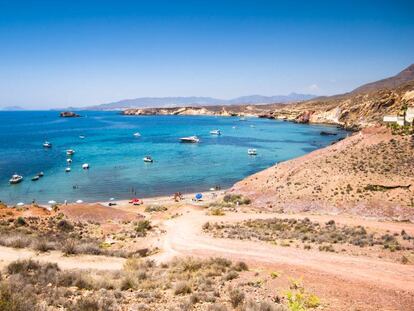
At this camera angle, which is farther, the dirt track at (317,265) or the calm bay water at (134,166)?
the calm bay water at (134,166)

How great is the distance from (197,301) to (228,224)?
17902mm

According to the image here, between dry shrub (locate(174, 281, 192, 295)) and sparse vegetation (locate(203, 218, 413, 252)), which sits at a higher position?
dry shrub (locate(174, 281, 192, 295))

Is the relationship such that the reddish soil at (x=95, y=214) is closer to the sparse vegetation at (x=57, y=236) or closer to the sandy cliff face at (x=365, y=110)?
the sparse vegetation at (x=57, y=236)

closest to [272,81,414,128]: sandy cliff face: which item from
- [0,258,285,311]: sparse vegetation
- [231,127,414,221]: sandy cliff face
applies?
[231,127,414,221]: sandy cliff face

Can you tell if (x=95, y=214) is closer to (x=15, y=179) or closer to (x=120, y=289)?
(x=120, y=289)

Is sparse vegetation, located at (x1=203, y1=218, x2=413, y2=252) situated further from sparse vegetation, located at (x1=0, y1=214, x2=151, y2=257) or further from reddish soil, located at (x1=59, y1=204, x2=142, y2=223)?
reddish soil, located at (x1=59, y1=204, x2=142, y2=223)

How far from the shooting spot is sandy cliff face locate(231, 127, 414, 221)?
3588cm

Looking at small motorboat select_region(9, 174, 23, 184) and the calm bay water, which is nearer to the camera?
the calm bay water

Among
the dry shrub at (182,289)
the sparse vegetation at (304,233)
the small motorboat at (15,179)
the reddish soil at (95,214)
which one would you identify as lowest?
the small motorboat at (15,179)

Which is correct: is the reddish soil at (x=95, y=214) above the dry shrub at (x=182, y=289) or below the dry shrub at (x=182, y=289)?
below

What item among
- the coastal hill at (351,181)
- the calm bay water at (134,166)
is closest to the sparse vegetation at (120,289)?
the coastal hill at (351,181)

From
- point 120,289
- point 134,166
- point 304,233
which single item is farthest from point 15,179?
point 120,289

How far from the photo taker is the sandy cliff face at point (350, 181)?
35.9 metres

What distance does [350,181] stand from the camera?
40.8 meters
